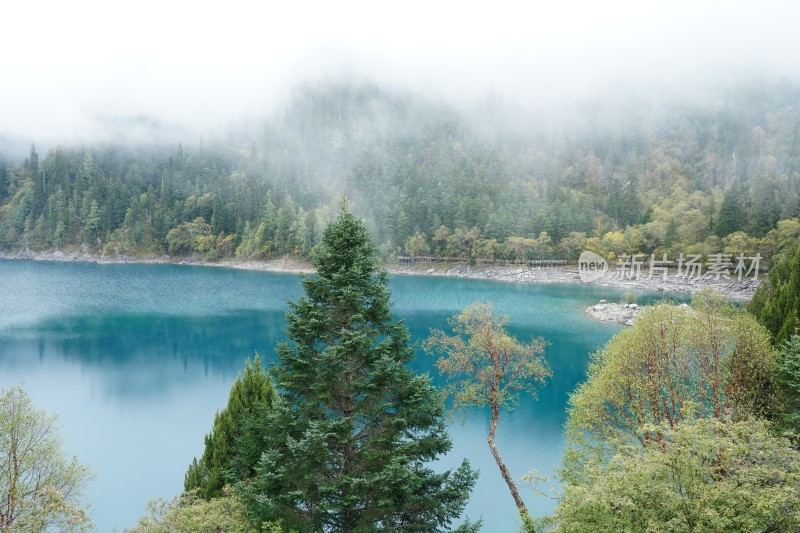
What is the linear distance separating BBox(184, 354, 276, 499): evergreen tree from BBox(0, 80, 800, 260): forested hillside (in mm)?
79609

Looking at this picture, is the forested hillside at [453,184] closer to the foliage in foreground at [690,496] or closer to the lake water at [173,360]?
the lake water at [173,360]

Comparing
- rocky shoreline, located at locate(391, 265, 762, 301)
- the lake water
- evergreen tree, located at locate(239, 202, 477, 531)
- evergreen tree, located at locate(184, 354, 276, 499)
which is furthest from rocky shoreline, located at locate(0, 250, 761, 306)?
evergreen tree, located at locate(239, 202, 477, 531)

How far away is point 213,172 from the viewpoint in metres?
144

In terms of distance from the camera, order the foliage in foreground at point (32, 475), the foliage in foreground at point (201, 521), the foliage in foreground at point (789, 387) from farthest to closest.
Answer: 1. the foliage in foreground at point (789, 387)
2. the foliage in foreground at point (201, 521)
3. the foliage in foreground at point (32, 475)

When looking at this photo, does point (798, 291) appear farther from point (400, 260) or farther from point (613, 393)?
point (400, 260)

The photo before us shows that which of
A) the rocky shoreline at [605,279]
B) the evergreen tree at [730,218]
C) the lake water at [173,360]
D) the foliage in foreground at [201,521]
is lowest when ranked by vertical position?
the lake water at [173,360]

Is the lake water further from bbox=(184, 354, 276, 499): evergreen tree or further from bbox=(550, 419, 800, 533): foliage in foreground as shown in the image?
bbox=(550, 419, 800, 533): foliage in foreground

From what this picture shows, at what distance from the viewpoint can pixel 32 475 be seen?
1198 cm

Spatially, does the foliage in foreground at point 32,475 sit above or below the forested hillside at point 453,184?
below

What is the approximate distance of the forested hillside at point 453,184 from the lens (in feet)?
324

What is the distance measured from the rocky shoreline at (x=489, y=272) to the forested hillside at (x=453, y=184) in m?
3.14

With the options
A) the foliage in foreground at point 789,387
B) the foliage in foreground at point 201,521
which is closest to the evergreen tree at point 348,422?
the foliage in foreground at point 201,521

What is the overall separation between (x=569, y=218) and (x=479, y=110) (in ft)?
302

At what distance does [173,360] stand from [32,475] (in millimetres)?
28554
